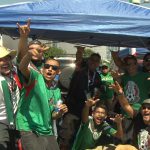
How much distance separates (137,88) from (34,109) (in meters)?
1.76

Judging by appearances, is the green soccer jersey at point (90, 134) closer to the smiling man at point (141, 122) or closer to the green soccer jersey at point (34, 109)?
the smiling man at point (141, 122)

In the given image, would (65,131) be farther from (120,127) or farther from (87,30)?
(87,30)

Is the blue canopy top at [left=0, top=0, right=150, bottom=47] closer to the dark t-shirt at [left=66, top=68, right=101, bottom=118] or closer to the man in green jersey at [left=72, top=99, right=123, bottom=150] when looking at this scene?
the man in green jersey at [left=72, top=99, right=123, bottom=150]

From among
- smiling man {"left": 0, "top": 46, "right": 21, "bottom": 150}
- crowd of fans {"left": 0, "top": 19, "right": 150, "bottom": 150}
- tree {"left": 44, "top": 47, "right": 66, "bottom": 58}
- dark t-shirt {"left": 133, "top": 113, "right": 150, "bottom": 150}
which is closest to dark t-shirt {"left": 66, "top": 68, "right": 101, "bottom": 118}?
crowd of fans {"left": 0, "top": 19, "right": 150, "bottom": 150}

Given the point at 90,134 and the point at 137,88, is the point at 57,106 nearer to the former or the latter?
the point at 90,134

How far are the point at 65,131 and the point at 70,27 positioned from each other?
1.78 m

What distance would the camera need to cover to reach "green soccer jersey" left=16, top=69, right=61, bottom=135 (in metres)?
4.26

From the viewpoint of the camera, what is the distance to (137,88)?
544cm

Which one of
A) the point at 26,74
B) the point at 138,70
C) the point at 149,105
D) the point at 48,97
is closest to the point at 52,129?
the point at 48,97

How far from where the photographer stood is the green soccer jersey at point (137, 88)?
17.8ft

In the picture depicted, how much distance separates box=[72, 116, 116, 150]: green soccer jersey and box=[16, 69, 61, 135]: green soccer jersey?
2.96 feet

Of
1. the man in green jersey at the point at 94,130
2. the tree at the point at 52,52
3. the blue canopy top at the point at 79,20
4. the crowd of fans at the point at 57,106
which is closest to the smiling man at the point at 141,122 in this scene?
the crowd of fans at the point at 57,106

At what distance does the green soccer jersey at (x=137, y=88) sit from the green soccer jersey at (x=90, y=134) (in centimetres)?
56

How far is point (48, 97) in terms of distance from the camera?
4477 mm
